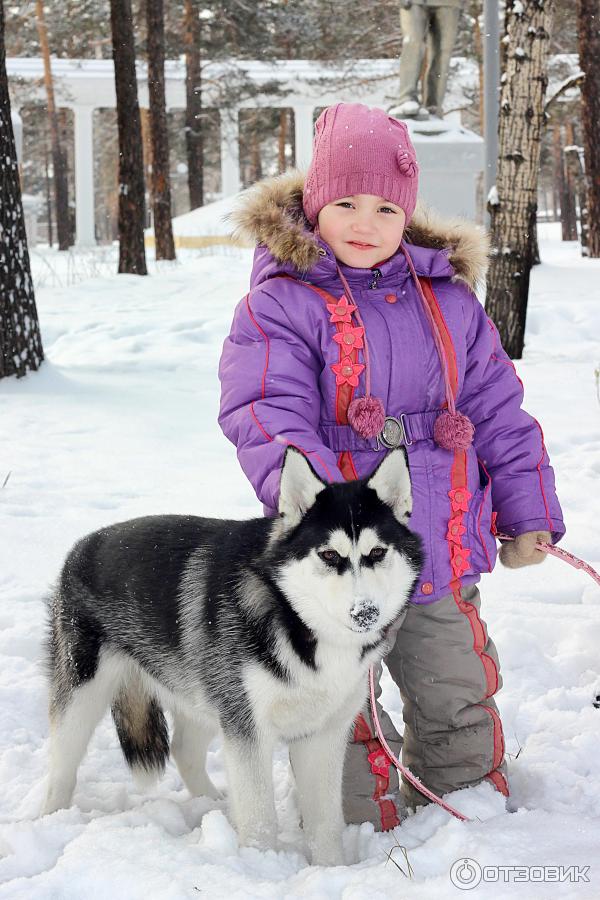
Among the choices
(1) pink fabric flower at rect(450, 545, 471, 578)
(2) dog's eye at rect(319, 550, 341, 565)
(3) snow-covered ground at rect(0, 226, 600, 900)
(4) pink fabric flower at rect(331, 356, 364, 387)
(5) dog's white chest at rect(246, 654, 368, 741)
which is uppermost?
(4) pink fabric flower at rect(331, 356, 364, 387)

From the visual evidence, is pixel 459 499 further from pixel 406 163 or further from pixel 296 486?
pixel 406 163

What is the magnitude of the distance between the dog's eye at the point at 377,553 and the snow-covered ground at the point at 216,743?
76 cm

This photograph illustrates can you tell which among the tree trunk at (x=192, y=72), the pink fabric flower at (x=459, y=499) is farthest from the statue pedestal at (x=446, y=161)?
the tree trunk at (x=192, y=72)

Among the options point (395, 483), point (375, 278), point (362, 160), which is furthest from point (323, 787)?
point (362, 160)

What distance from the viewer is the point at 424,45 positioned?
38.8ft

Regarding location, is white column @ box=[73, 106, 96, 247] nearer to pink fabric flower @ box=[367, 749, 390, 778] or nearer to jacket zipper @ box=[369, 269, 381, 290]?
jacket zipper @ box=[369, 269, 381, 290]

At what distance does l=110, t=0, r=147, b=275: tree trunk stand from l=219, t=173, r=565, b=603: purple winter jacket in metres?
11.8

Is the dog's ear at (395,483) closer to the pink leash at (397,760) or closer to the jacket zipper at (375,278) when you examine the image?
the pink leash at (397,760)

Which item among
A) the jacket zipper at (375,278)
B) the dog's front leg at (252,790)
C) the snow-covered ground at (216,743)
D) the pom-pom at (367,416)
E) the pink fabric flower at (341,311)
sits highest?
the jacket zipper at (375,278)

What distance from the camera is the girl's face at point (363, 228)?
2.81 meters

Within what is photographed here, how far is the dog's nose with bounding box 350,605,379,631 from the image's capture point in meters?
2.12

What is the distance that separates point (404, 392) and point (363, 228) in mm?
519

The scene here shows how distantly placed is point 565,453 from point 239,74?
22794mm

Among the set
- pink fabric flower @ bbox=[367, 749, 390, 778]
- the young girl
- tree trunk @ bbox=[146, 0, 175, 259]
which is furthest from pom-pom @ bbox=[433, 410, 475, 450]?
tree trunk @ bbox=[146, 0, 175, 259]
